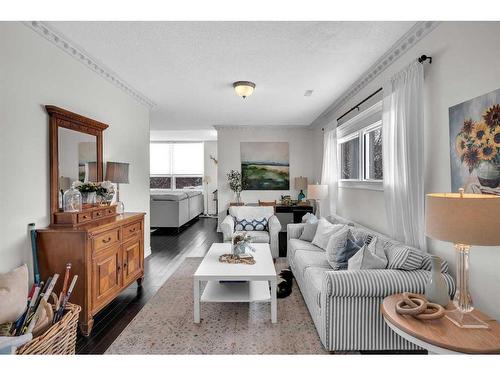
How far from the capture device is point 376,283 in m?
1.98

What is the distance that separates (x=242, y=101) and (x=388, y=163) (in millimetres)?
2739

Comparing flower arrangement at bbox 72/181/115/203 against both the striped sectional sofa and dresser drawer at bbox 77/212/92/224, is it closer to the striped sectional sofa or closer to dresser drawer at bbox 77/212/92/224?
dresser drawer at bbox 77/212/92/224

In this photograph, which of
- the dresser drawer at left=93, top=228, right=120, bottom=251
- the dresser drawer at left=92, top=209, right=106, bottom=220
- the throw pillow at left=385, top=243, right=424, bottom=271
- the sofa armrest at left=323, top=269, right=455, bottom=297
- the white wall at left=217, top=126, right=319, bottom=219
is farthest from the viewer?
the white wall at left=217, top=126, right=319, bottom=219

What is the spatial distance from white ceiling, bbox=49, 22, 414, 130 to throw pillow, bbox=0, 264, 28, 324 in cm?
202

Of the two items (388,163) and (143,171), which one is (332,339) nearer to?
(388,163)

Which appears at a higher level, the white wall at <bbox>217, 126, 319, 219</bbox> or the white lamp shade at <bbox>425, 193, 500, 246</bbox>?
the white wall at <bbox>217, 126, 319, 219</bbox>

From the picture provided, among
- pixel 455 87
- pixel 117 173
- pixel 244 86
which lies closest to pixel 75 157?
pixel 117 173

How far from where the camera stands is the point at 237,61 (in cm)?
304

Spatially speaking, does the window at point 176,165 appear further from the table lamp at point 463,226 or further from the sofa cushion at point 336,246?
the table lamp at point 463,226

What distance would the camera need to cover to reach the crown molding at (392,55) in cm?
230

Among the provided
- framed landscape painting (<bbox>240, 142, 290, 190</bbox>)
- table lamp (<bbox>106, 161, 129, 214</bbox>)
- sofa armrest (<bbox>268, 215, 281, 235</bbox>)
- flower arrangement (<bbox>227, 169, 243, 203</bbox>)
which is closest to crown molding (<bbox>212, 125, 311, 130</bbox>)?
framed landscape painting (<bbox>240, 142, 290, 190</bbox>)

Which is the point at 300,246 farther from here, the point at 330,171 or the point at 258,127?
the point at 258,127

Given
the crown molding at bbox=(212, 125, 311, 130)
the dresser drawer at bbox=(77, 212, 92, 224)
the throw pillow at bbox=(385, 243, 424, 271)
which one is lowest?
the throw pillow at bbox=(385, 243, 424, 271)

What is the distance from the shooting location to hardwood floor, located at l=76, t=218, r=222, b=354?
2.32 meters
